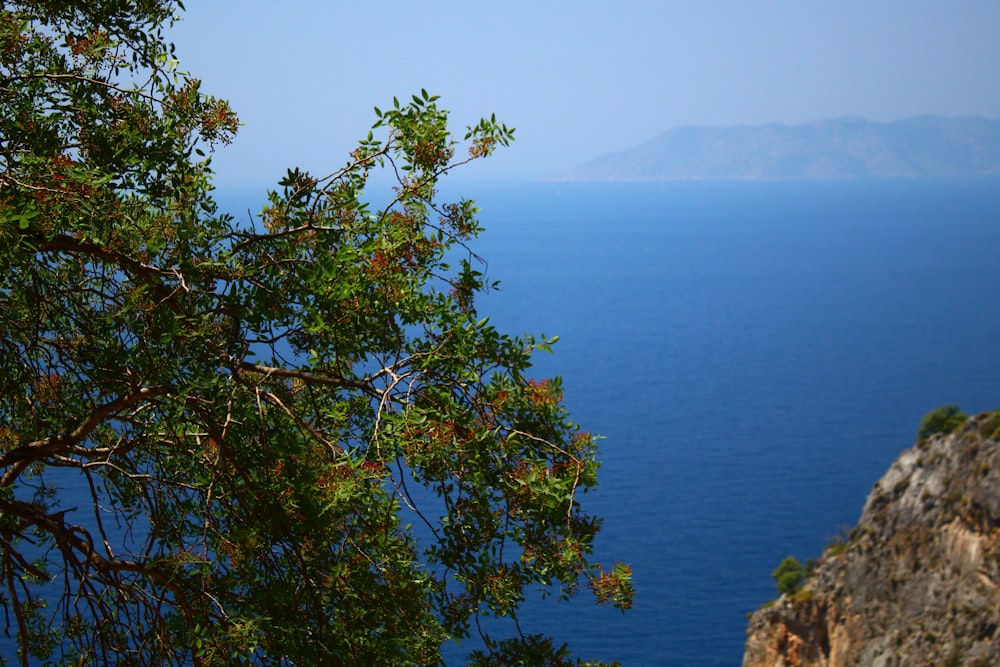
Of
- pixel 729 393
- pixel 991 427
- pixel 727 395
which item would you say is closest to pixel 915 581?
pixel 991 427

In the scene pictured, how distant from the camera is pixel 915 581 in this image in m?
33.8

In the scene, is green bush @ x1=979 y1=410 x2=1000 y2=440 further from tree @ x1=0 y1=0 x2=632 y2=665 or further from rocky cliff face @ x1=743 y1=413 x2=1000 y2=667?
tree @ x1=0 y1=0 x2=632 y2=665

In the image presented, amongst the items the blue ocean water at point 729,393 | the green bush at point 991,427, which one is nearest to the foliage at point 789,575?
the blue ocean water at point 729,393

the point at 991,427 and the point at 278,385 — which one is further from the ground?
the point at 991,427

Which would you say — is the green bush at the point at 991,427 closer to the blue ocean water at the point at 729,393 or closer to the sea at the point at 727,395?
the sea at the point at 727,395

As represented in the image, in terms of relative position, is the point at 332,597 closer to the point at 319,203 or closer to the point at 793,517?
the point at 319,203

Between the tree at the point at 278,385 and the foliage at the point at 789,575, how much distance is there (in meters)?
47.6

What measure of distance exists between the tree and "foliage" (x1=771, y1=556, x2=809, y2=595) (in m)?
47.6

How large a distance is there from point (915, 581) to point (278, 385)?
1262 inches

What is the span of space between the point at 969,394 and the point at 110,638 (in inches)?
3829

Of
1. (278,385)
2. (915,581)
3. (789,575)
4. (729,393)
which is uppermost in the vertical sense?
(729,393)

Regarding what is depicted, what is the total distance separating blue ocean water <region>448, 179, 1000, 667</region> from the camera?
182ft

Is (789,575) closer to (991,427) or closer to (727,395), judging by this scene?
(991,427)

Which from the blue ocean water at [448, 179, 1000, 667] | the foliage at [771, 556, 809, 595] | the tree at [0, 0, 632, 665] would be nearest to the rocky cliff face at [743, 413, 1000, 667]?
the blue ocean water at [448, 179, 1000, 667]
